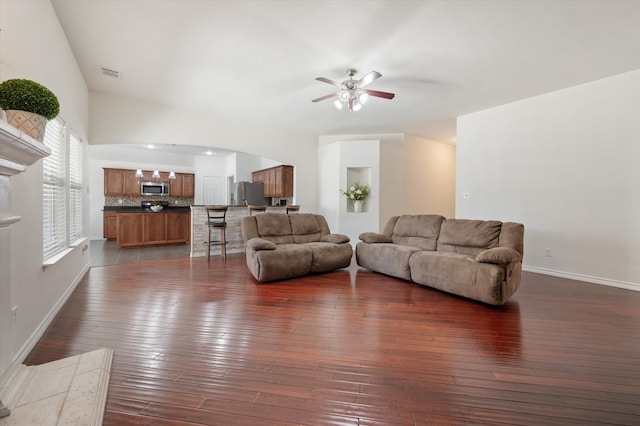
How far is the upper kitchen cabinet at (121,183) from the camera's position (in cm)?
818

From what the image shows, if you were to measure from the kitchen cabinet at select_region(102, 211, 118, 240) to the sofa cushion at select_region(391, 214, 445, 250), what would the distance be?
8248 millimetres

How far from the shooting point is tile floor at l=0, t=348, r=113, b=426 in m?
1.34

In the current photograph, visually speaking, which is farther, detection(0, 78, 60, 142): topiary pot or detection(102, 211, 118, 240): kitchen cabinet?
detection(102, 211, 118, 240): kitchen cabinet

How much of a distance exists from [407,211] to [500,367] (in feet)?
16.8

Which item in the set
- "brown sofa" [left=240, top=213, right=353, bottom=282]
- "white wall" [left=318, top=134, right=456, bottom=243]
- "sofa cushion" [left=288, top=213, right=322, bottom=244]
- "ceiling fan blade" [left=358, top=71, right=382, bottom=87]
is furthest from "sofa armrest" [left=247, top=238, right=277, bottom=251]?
"white wall" [left=318, top=134, right=456, bottom=243]

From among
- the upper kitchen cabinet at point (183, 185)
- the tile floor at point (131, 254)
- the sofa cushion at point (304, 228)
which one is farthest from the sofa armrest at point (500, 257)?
the upper kitchen cabinet at point (183, 185)

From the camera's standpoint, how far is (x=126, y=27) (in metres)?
2.80

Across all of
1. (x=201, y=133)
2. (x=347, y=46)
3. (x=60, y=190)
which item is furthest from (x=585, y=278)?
(x=60, y=190)

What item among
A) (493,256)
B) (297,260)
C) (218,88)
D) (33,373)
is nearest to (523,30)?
(493,256)

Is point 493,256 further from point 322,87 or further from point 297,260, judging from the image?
point 322,87

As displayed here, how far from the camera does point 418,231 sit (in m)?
4.35

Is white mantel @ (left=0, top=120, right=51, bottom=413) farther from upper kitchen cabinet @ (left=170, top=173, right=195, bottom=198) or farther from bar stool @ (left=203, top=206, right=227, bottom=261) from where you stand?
upper kitchen cabinet @ (left=170, top=173, right=195, bottom=198)

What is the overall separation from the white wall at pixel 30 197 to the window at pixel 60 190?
24 cm

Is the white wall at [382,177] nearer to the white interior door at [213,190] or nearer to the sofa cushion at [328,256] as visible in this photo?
the sofa cushion at [328,256]
